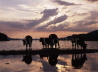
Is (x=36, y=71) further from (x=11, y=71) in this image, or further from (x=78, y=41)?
(x=78, y=41)

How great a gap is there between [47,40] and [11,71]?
23.1 m

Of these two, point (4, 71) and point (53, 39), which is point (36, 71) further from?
point (53, 39)

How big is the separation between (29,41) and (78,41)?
1129cm

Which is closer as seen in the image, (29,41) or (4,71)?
(4,71)

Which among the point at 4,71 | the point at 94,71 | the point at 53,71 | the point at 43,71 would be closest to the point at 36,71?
the point at 43,71

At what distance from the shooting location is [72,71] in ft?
43.0

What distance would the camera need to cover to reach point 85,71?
1316cm

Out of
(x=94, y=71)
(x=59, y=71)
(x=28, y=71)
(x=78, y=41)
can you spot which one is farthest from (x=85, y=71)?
(x=78, y=41)

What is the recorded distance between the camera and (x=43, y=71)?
43.0 ft

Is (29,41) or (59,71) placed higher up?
(29,41)

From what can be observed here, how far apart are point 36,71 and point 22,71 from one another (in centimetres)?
125

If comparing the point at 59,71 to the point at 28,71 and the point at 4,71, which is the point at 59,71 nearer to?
the point at 28,71

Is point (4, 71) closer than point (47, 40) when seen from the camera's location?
Yes

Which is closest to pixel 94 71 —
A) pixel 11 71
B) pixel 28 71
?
pixel 28 71
